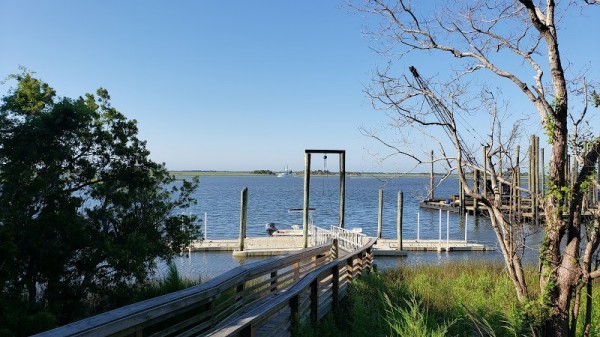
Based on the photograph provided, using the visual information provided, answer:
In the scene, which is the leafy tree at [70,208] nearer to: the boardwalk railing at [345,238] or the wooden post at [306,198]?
the boardwalk railing at [345,238]

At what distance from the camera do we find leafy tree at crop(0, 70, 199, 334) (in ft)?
22.7

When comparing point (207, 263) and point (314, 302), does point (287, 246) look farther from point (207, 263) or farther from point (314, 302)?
point (314, 302)

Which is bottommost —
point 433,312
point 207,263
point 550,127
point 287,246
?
point 207,263

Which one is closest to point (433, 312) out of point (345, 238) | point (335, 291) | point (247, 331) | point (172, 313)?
point (335, 291)

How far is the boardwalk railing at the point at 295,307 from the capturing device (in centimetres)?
324

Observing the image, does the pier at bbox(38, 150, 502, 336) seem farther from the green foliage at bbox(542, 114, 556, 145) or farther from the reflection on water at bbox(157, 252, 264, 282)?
the reflection on water at bbox(157, 252, 264, 282)

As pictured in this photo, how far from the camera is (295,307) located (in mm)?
4738

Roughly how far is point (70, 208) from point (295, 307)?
4.27 meters

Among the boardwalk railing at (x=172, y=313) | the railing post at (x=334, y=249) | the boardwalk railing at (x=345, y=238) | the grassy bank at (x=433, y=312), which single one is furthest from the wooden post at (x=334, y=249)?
the boardwalk railing at (x=172, y=313)

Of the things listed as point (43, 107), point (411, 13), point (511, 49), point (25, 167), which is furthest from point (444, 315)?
point (43, 107)

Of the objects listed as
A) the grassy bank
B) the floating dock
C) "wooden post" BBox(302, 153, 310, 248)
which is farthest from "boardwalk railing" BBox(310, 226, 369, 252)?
the grassy bank

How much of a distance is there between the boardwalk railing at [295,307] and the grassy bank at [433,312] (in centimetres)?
20

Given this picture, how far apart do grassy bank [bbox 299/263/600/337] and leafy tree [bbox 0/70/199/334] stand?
3.48 meters

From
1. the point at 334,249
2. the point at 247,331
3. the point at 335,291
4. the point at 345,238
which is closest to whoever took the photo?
the point at 247,331
